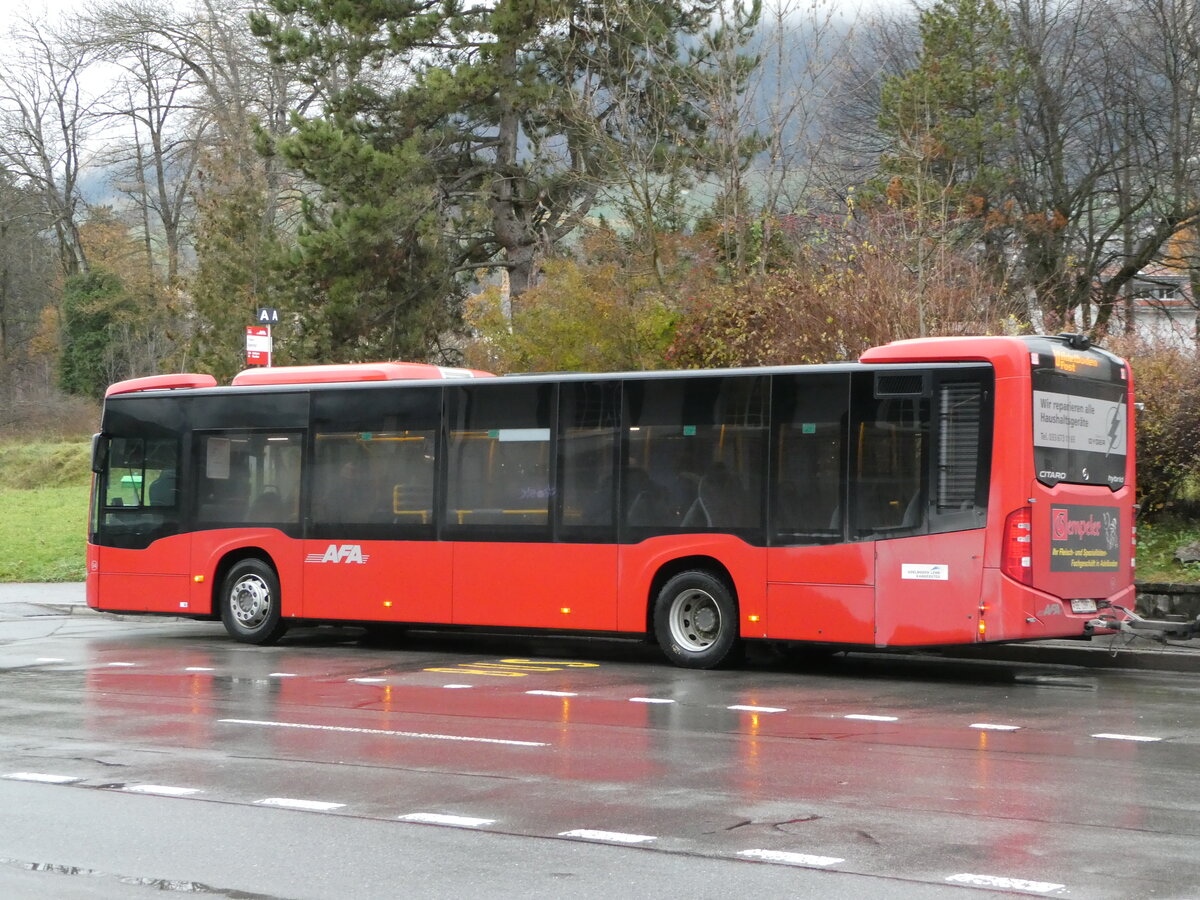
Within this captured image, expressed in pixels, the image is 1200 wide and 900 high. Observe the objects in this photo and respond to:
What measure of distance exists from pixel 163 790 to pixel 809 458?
25.8ft

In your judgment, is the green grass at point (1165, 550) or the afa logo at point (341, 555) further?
the green grass at point (1165, 550)

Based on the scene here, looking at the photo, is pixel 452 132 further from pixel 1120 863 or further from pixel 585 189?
pixel 1120 863

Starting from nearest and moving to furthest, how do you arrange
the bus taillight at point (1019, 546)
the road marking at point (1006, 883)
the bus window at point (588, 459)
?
1. the road marking at point (1006, 883)
2. the bus taillight at point (1019, 546)
3. the bus window at point (588, 459)

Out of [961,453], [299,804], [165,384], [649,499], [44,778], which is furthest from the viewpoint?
[165,384]

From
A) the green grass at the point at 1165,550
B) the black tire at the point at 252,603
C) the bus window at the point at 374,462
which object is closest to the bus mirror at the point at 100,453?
the black tire at the point at 252,603

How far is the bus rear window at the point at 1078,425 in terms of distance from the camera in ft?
46.0

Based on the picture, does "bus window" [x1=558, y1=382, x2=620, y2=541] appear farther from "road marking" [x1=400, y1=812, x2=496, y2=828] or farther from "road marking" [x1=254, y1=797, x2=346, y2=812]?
"road marking" [x1=400, y1=812, x2=496, y2=828]

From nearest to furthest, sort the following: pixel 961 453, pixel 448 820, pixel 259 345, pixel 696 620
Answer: pixel 448 820 → pixel 961 453 → pixel 696 620 → pixel 259 345

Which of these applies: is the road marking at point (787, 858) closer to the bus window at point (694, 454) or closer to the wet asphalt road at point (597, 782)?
the wet asphalt road at point (597, 782)

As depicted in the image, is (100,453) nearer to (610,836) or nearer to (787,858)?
(610,836)

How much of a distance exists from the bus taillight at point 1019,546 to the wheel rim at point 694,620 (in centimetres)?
314

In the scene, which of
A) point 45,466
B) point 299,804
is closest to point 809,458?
point 299,804

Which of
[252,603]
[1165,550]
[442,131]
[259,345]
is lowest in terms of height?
[252,603]

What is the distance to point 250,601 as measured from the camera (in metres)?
18.9
